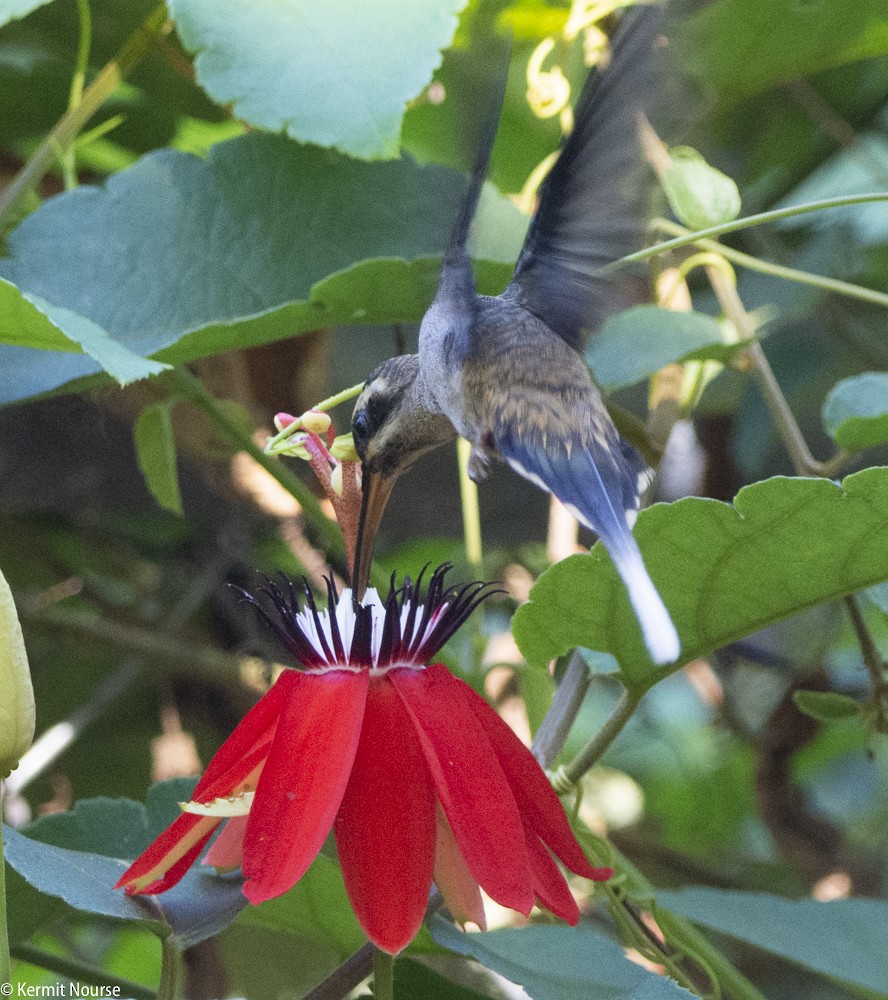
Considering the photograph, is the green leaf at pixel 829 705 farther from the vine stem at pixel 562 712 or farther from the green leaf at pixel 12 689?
the green leaf at pixel 12 689

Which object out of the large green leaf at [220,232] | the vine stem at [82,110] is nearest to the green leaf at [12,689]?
the large green leaf at [220,232]

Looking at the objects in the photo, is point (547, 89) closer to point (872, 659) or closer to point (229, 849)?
point (872, 659)

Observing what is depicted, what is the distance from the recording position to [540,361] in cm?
59

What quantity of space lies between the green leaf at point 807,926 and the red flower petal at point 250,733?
1.14 feet

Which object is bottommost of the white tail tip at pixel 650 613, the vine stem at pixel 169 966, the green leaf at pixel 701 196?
the vine stem at pixel 169 966

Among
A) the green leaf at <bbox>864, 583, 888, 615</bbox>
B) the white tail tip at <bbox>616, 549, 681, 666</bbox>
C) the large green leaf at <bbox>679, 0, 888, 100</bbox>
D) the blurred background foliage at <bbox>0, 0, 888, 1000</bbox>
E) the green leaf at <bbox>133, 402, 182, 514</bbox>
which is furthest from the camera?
the large green leaf at <bbox>679, 0, 888, 100</bbox>

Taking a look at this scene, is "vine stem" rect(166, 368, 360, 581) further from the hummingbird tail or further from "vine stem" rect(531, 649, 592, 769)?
the hummingbird tail

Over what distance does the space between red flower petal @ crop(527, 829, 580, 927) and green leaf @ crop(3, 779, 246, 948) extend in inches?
4.9

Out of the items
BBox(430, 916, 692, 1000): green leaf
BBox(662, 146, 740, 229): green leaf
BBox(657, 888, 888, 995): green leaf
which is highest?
BBox(662, 146, 740, 229): green leaf

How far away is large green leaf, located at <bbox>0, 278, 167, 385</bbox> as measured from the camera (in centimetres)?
55

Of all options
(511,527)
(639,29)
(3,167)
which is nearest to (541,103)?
(639,29)

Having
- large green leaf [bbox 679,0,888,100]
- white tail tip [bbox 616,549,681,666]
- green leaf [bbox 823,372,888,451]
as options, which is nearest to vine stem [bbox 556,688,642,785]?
white tail tip [bbox 616,549,681,666]

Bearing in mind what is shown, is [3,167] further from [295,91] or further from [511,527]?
[511,527]

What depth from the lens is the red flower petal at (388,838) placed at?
0.47m
